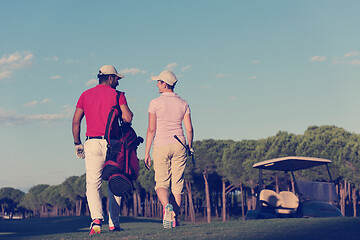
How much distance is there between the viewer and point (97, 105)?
8.41 meters

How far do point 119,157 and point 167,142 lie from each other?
0.98 metres

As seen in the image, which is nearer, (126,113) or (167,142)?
(126,113)

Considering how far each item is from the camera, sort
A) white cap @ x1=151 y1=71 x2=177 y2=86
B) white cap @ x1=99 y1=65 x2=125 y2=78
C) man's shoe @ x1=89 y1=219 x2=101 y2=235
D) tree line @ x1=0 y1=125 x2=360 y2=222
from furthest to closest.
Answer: tree line @ x1=0 y1=125 x2=360 y2=222
white cap @ x1=151 y1=71 x2=177 y2=86
white cap @ x1=99 y1=65 x2=125 y2=78
man's shoe @ x1=89 y1=219 x2=101 y2=235

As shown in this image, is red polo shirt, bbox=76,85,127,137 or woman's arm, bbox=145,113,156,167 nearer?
red polo shirt, bbox=76,85,127,137

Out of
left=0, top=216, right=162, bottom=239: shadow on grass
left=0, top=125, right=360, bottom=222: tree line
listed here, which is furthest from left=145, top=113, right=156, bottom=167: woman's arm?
left=0, top=125, right=360, bottom=222: tree line

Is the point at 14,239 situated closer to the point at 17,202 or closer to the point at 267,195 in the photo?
the point at 267,195

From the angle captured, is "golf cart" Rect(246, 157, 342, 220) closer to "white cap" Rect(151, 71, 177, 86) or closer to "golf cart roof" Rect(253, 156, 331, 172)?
"golf cart roof" Rect(253, 156, 331, 172)

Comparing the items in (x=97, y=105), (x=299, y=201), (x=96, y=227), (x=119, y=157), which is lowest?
(x=96, y=227)

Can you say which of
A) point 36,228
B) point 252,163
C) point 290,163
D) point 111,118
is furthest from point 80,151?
point 252,163

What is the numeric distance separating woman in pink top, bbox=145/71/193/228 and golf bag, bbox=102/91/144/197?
0.46m

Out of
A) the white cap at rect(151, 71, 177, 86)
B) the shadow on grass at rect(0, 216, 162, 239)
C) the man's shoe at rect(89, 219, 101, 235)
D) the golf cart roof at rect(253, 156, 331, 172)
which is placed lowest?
the shadow on grass at rect(0, 216, 162, 239)

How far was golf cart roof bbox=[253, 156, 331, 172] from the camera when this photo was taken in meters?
14.5

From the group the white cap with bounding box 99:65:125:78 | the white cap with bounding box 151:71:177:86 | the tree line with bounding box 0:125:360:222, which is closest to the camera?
the white cap with bounding box 99:65:125:78

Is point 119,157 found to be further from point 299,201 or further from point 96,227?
point 299,201
